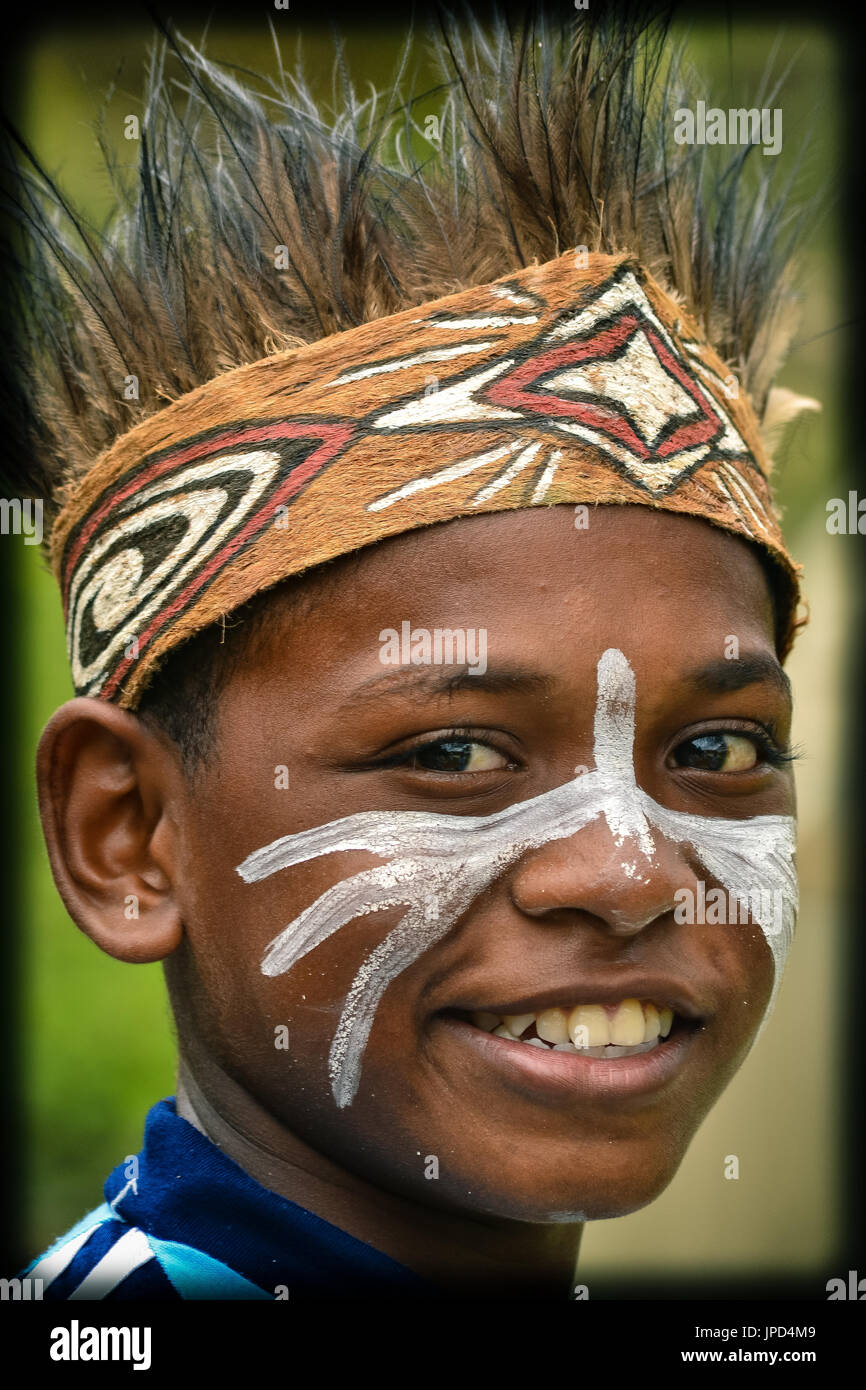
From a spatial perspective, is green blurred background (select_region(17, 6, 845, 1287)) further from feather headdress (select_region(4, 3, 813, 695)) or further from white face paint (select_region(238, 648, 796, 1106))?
white face paint (select_region(238, 648, 796, 1106))

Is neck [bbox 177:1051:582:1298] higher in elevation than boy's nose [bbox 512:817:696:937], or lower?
lower

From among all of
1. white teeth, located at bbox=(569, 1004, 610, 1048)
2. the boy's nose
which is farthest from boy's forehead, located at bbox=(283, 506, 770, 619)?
white teeth, located at bbox=(569, 1004, 610, 1048)

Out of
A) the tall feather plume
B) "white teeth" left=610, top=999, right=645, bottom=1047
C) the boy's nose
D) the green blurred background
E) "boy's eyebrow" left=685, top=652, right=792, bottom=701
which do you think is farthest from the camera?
the green blurred background

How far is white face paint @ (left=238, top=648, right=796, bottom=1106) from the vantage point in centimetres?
233

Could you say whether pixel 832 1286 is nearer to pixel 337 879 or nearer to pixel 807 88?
pixel 337 879

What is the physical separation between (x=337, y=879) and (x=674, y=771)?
63 centimetres

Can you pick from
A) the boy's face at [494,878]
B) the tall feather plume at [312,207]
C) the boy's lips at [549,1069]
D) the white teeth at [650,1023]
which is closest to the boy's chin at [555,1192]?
the boy's face at [494,878]

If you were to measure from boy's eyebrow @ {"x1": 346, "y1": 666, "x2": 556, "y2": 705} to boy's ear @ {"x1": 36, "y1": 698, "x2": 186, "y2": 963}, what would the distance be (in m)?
0.49

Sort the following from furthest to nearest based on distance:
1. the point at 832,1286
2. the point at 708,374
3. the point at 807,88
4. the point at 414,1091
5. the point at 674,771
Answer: the point at 807,88
the point at 832,1286
the point at 708,374
the point at 674,771
the point at 414,1091

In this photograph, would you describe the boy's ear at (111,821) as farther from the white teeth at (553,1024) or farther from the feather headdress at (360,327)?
the white teeth at (553,1024)

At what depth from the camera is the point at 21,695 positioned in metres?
5.43

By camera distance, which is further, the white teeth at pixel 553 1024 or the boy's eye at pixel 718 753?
the boy's eye at pixel 718 753

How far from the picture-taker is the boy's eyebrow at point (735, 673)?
248 centimetres

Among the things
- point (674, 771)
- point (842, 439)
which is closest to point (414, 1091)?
point (674, 771)
